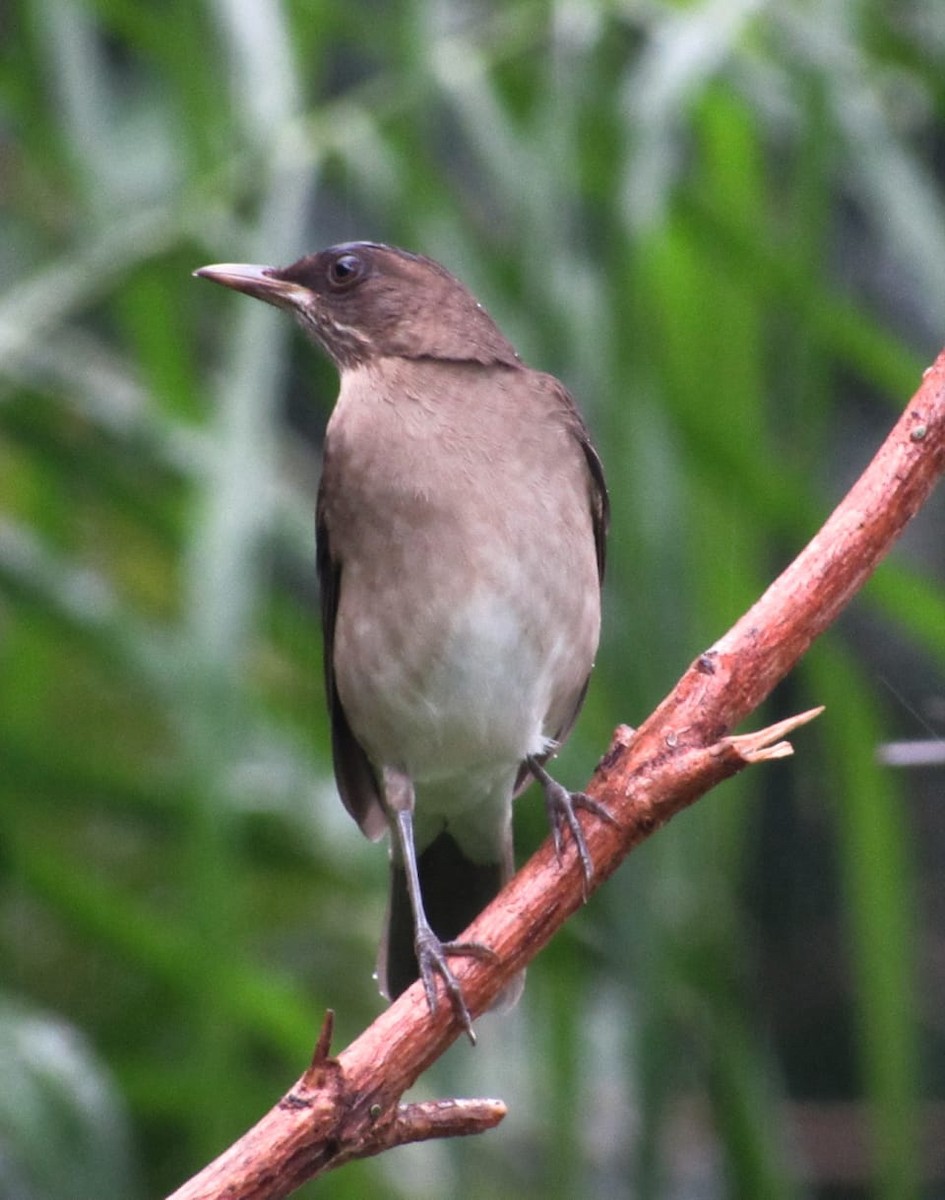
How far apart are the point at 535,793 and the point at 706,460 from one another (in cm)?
84

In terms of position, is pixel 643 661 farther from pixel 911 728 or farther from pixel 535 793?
pixel 911 728

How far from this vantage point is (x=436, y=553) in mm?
3293

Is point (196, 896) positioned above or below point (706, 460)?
below

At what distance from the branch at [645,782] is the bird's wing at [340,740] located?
1014 millimetres

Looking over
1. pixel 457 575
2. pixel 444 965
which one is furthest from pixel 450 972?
pixel 457 575

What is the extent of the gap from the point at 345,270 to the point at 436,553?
23.0 inches

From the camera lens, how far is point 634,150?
350 cm

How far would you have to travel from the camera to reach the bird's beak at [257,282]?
3318mm

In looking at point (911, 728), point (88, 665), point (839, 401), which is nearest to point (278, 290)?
point (88, 665)

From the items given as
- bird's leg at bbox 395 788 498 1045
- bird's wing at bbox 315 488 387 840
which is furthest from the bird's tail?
bird's leg at bbox 395 788 498 1045

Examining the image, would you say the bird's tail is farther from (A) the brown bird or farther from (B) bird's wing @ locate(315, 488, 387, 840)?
(B) bird's wing @ locate(315, 488, 387, 840)

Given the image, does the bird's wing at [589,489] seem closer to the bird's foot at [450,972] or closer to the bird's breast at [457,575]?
the bird's breast at [457,575]

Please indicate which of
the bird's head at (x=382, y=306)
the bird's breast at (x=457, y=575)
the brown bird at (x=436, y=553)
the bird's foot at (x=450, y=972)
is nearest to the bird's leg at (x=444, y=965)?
the bird's foot at (x=450, y=972)

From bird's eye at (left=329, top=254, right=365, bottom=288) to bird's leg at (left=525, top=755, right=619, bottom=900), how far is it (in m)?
0.92
